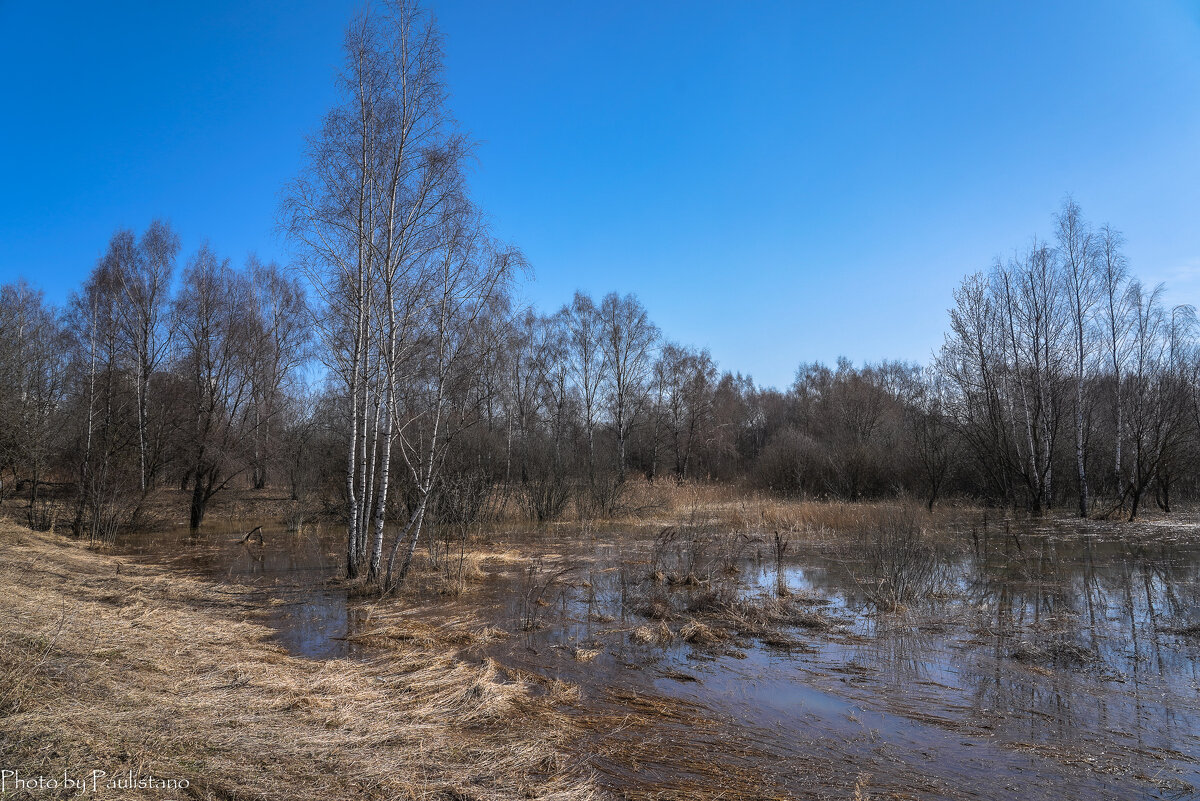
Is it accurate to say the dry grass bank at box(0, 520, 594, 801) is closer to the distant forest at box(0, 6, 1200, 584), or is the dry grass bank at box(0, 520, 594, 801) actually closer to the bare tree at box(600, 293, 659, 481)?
the distant forest at box(0, 6, 1200, 584)

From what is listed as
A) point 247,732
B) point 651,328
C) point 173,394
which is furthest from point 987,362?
point 173,394

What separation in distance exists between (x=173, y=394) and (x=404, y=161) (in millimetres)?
18621

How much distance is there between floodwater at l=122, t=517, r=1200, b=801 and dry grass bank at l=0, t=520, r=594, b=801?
647 millimetres

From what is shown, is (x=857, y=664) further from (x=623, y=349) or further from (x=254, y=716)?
(x=623, y=349)

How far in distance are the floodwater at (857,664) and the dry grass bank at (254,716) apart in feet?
2.12

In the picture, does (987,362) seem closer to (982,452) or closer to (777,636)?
(982,452)

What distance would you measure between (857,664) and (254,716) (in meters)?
5.98

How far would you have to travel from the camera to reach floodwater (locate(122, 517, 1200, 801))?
4.44 m

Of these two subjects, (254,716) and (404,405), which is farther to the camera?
(404,405)

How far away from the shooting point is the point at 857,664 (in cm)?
692

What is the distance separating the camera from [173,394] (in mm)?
23859

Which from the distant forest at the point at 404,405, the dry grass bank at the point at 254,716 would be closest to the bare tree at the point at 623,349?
the distant forest at the point at 404,405

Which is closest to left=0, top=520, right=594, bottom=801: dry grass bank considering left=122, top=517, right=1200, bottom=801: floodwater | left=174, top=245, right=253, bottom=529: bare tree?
left=122, top=517, right=1200, bottom=801: floodwater

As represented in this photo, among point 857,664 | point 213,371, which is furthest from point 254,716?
point 213,371
